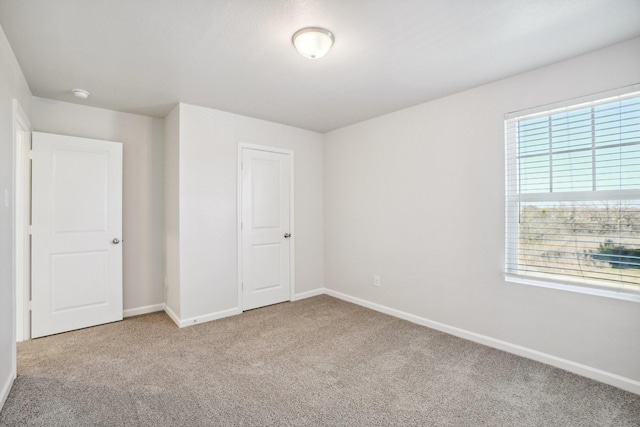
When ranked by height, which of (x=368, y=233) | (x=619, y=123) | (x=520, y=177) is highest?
(x=619, y=123)

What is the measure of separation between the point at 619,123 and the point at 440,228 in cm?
156

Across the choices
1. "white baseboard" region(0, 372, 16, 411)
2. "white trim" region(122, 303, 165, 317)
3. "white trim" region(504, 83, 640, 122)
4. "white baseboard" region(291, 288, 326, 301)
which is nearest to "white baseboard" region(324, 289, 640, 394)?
"white baseboard" region(291, 288, 326, 301)

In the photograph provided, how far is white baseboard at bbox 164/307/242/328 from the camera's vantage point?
335 centimetres

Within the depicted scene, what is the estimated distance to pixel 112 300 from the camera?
344 cm

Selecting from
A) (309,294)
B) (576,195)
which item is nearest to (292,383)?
(309,294)

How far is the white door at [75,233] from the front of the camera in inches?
121

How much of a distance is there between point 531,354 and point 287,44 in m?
3.12

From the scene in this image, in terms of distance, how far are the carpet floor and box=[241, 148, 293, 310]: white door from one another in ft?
2.80

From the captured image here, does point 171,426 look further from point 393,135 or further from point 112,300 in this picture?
point 393,135

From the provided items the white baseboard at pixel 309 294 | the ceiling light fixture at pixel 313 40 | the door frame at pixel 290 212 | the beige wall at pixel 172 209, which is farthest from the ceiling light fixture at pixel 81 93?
the white baseboard at pixel 309 294

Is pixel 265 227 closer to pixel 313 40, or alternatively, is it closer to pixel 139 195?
pixel 139 195

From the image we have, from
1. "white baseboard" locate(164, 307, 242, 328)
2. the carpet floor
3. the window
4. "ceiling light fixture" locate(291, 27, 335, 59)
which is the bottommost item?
the carpet floor

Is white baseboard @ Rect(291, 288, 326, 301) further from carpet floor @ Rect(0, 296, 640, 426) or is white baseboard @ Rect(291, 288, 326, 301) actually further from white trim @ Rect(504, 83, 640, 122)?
white trim @ Rect(504, 83, 640, 122)

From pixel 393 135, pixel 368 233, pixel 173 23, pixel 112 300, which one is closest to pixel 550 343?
pixel 368 233
